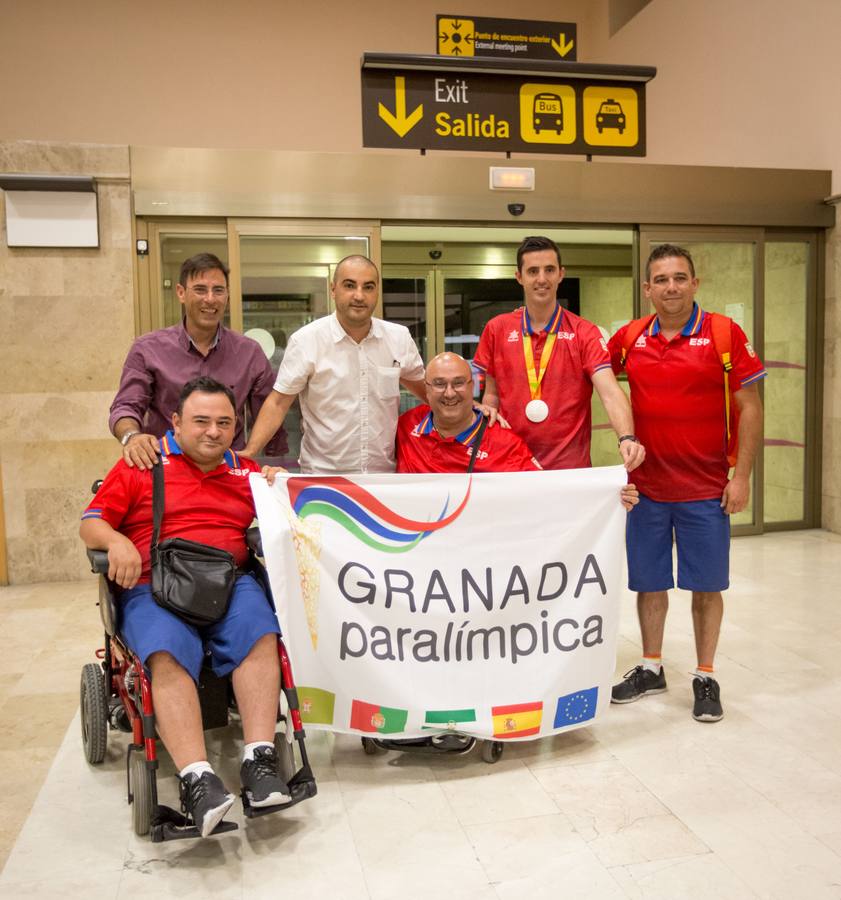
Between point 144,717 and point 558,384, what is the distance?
73.3 inches

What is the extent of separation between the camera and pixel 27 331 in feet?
17.7

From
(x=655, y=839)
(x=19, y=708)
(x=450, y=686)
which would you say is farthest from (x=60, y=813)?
(x=655, y=839)

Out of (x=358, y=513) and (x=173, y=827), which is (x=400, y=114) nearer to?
(x=358, y=513)

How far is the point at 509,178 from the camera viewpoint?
5.91 meters

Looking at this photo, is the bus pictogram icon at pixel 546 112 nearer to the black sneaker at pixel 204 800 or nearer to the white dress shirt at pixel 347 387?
the white dress shirt at pixel 347 387

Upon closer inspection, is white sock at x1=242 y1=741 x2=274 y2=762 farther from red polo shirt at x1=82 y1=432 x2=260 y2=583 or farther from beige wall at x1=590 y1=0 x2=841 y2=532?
beige wall at x1=590 y1=0 x2=841 y2=532

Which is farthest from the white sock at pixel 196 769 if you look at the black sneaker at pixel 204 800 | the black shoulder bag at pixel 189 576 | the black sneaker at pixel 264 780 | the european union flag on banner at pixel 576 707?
the european union flag on banner at pixel 576 707

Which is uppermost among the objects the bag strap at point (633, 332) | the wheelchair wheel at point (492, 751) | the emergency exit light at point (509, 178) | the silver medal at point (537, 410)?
the emergency exit light at point (509, 178)

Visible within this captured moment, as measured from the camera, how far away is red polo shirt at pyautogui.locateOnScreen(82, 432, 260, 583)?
2.79 meters

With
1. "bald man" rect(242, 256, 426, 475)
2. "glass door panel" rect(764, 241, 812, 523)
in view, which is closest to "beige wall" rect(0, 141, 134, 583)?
"bald man" rect(242, 256, 426, 475)

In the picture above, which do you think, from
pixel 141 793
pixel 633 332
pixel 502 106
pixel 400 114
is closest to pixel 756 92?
pixel 502 106

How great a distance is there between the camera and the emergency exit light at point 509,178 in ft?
19.4

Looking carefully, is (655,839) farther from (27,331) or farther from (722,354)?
(27,331)

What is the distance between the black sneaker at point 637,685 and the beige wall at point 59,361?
3.49 m
